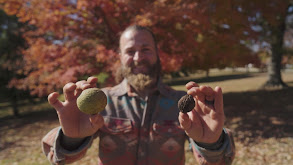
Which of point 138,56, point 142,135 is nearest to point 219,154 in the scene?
point 142,135

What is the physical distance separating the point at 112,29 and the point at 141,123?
14.5 feet

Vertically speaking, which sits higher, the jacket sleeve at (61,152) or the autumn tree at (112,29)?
the autumn tree at (112,29)

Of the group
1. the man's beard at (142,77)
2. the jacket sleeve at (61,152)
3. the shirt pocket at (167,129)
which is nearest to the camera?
the jacket sleeve at (61,152)

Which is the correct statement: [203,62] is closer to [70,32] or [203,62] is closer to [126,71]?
[70,32]

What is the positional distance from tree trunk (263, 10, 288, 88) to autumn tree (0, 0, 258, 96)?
681cm

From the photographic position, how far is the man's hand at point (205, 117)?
4.76ft

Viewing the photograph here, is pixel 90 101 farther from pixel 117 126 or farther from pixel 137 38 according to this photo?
pixel 137 38

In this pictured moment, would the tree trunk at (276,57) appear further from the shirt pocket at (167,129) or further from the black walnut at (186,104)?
the black walnut at (186,104)

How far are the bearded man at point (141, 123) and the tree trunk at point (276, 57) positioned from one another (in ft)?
37.5

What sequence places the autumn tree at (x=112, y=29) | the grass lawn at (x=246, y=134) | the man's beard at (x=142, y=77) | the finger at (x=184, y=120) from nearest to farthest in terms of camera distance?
the finger at (x=184, y=120), the man's beard at (x=142, y=77), the autumn tree at (x=112, y=29), the grass lawn at (x=246, y=134)

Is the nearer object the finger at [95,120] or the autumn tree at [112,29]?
the finger at [95,120]

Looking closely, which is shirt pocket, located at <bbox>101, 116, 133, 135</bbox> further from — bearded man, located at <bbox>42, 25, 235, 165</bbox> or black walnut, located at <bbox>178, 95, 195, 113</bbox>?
black walnut, located at <bbox>178, 95, 195, 113</bbox>

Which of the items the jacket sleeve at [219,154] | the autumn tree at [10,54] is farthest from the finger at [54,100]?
the autumn tree at [10,54]

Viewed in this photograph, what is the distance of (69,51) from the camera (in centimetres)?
569
